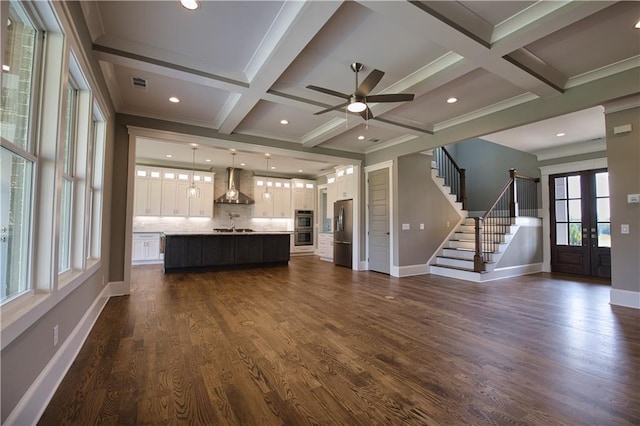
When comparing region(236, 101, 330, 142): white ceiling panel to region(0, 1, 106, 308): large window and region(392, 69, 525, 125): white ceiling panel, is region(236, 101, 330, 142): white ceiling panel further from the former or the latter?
region(0, 1, 106, 308): large window

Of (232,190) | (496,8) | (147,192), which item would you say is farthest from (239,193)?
(496,8)

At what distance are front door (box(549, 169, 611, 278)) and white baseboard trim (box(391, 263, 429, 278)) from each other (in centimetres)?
322

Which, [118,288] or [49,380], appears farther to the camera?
[118,288]

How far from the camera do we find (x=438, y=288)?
505cm

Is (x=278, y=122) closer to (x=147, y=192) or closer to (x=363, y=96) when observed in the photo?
(x=363, y=96)

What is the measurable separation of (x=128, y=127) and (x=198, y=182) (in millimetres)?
4265

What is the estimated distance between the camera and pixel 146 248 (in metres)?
7.98

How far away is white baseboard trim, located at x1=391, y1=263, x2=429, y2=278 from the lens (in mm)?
6180

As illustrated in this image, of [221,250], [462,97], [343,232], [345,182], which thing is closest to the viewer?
[462,97]

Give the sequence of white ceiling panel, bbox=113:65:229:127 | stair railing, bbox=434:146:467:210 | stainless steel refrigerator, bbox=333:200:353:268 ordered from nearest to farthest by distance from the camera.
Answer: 1. white ceiling panel, bbox=113:65:229:127
2. stainless steel refrigerator, bbox=333:200:353:268
3. stair railing, bbox=434:146:467:210

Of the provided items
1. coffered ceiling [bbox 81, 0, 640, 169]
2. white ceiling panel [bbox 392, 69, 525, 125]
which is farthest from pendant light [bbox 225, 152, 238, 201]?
white ceiling panel [bbox 392, 69, 525, 125]

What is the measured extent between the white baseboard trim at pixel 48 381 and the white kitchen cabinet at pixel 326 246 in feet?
21.7

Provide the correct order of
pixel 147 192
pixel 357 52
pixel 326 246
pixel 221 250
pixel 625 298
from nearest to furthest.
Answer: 1. pixel 357 52
2. pixel 625 298
3. pixel 221 250
4. pixel 147 192
5. pixel 326 246

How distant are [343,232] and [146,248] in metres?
5.39
